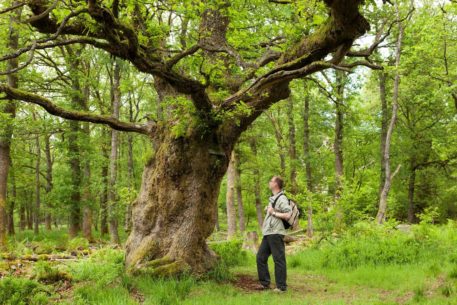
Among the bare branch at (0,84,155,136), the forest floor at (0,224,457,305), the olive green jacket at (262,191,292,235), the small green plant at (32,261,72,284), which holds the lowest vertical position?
the forest floor at (0,224,457,305)

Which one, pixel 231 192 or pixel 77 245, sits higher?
pixel 231 192

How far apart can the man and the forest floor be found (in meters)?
0.26

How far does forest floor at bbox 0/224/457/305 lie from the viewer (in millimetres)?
5562

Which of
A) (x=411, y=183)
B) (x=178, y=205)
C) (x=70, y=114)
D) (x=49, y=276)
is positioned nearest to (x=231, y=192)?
(x=178, y=205)

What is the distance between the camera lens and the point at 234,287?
22.6ft

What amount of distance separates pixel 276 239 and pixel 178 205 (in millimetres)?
1983

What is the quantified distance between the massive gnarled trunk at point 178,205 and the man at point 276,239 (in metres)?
1.17

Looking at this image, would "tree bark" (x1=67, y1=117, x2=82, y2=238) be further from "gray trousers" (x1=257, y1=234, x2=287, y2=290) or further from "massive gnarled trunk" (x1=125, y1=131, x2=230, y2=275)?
"gray trousers" (x1=257, y1=234, x2=287, y2=290)

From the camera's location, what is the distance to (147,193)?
778 centimetres

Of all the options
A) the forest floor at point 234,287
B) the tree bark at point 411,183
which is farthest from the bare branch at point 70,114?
the tree bark at point 411,183

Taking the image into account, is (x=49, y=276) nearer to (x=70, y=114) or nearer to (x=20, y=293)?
(x=20, y=293)

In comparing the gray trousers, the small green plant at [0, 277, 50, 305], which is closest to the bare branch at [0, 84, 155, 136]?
the small green plant at [0, 277, 50, 305]

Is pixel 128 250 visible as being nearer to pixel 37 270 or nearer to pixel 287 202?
pixel 37 270

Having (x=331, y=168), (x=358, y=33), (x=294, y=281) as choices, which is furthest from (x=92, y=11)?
(x=331, y=168)
